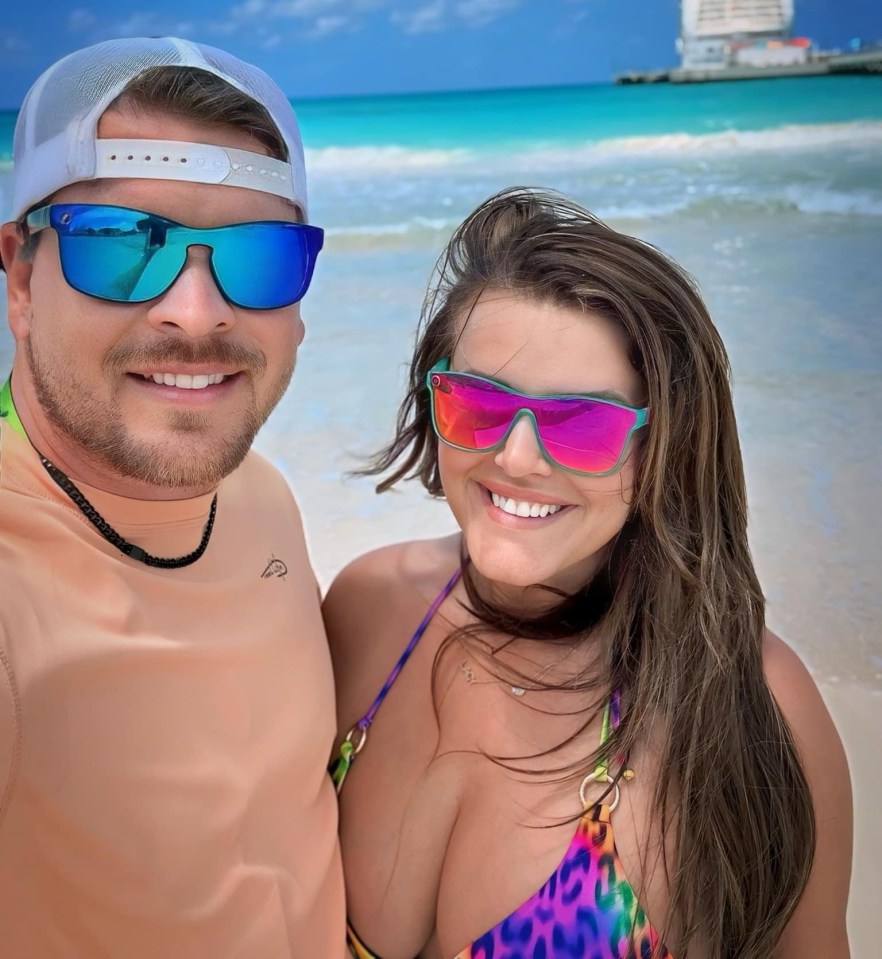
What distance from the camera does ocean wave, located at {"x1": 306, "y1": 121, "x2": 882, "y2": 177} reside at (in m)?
12.2

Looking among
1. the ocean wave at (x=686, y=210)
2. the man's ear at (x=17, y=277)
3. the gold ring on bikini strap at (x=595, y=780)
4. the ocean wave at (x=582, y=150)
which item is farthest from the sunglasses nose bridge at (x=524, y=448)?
the ocean wave at (x=582, y=150)

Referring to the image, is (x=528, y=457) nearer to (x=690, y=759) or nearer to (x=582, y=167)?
(x=690, y=759)

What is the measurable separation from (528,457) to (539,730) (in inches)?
21.3

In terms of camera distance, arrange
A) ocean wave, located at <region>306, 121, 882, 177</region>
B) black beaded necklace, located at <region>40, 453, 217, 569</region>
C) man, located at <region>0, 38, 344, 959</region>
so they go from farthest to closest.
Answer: ocean wave, located at <region>306, 121, 882, 177</region>, black beaded necklace, located at <region>40, 453, 217, 569</region>, man, located at <region>0, 38, 344, 959</region>

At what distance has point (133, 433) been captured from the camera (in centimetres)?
142

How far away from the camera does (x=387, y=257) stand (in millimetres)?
8898

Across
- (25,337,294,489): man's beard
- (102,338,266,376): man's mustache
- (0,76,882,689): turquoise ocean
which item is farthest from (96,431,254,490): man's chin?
(0,76,882,689): turquoise ocean

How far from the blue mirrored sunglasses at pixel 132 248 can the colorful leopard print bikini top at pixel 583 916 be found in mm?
1117

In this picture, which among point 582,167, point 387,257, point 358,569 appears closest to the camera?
point 358,569

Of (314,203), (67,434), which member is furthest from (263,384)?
(314,203)

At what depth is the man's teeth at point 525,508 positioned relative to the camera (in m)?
1.54

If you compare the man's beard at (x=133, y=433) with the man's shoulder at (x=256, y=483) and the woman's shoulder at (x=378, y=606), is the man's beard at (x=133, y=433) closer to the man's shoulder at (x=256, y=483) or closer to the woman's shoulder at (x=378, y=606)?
the man's shoulder at (x=256, y=483)

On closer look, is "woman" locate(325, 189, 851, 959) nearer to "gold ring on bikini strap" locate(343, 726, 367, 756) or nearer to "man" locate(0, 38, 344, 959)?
"gold ring on bikini strap" locate(343, 726, 367, 756)

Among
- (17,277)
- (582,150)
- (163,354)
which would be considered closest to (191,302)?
(163,354)
